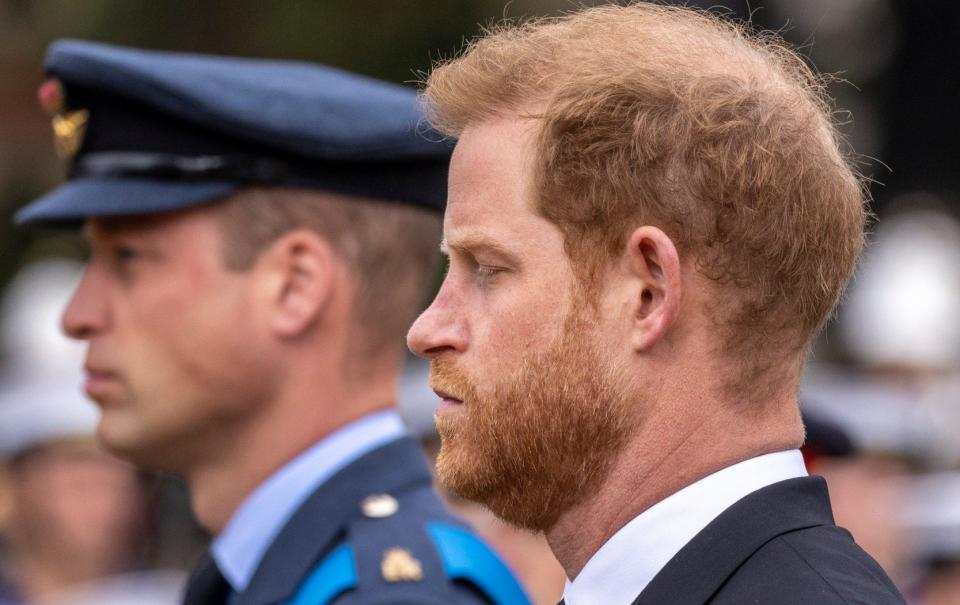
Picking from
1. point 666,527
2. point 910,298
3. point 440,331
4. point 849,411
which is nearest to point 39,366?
point 849,411

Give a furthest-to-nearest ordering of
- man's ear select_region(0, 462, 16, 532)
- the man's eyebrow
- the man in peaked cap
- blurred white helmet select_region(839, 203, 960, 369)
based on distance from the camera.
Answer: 1. blurred white helmet select_region(839, 203, 960, 369)
2. man's ear select_region(0, 462, 16, 532)
3. the man in peaked cap
4. the man's eyebrow

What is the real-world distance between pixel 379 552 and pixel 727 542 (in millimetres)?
1258

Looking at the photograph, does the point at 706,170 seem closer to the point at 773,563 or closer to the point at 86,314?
the point at 773,563

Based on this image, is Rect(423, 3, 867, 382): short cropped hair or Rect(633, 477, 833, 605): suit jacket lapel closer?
Rect(633, 477, 833, 605): suit jacket lapel

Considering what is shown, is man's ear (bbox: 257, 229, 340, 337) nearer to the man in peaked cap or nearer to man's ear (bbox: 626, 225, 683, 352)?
the man in peaked cap

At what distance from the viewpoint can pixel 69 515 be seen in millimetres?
6449

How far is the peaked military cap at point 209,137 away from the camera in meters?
3.75

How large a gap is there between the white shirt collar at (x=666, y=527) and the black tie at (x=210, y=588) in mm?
1520

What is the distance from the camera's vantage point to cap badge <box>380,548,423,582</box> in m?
3.31

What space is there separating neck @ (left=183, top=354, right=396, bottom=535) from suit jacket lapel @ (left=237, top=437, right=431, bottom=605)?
0.42ft

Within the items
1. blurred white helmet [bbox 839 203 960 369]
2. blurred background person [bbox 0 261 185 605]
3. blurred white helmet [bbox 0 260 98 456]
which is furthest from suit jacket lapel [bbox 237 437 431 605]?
blurred white helmet [bbox 839 203 960 369]

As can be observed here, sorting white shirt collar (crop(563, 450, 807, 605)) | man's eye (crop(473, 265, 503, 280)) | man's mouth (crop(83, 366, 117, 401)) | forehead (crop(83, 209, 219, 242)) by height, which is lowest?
man's mouth (crop(83, 366, 117, 401))

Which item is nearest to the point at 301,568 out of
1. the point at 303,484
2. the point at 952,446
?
the point at 303,484

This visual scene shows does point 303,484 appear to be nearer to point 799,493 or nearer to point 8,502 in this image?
point 799,493
